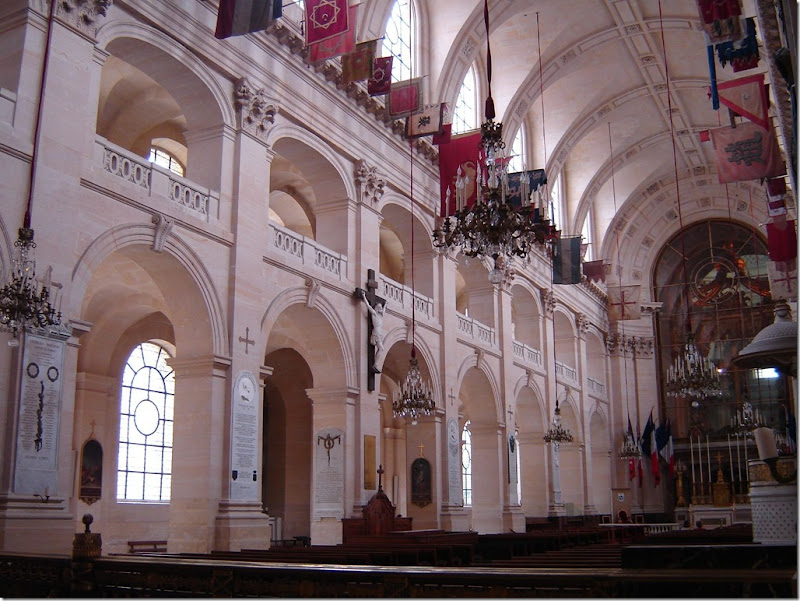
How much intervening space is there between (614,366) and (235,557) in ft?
87.9

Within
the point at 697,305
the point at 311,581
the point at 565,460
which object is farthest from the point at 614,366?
the point at 311,581

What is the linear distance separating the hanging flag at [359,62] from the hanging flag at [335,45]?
1.42m

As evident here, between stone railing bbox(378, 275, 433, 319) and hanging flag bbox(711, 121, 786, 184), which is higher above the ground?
hanging flag bbox(711, 121, 786, 184)

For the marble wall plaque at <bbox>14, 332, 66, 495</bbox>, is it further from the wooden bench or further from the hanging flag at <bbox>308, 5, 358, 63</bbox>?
the wooden bench

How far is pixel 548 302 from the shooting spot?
27.3 metres

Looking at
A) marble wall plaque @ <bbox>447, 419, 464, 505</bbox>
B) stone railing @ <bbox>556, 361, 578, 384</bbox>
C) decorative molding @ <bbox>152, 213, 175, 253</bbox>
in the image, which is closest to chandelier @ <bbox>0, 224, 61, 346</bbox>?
decorative molding @ <bbox>152, 213, 175, 253</bbox>

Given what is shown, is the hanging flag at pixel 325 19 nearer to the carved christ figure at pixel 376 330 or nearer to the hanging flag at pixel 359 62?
the hanging flag at pixel 359 62

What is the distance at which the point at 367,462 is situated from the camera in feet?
53.0

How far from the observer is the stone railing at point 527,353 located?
24484mm

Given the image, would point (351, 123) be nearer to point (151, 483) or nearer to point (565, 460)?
point (151, 483)

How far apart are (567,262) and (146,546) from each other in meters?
12.1

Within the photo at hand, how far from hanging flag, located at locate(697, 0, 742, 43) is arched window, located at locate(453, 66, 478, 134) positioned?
8692 mm

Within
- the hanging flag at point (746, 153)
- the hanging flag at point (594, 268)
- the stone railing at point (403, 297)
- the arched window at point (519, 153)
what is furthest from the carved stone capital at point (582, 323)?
the hanging flag at point (746, 153)

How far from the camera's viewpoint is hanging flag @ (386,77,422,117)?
1622 centimetres
